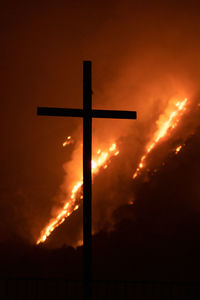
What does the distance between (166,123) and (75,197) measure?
278 cm

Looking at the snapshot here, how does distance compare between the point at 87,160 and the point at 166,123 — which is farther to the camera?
the point at 166,123

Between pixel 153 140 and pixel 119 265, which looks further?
pixel 153 140

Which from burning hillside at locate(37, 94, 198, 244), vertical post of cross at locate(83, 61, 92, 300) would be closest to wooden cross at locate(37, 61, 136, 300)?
vertical post of cross at locate(83, 61, 92, 300)

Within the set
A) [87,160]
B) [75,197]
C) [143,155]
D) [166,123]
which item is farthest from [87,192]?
[166,123]

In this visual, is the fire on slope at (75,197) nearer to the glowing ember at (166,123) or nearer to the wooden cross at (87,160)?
the glowing ember at (166,123)

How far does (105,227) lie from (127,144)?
202 cm

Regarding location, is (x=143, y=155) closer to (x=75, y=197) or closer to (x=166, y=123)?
(x=166, y=123)

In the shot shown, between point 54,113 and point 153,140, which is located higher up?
point 153,140

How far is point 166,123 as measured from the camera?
360 inches

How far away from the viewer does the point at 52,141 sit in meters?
9.34

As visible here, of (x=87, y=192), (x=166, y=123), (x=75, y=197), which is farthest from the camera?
(x=166, y=123)

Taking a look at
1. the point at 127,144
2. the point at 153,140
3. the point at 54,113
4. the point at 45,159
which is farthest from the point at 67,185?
the point at 54,113

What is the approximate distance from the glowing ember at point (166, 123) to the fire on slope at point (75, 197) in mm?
690

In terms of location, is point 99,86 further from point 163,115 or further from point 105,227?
point 105,227
